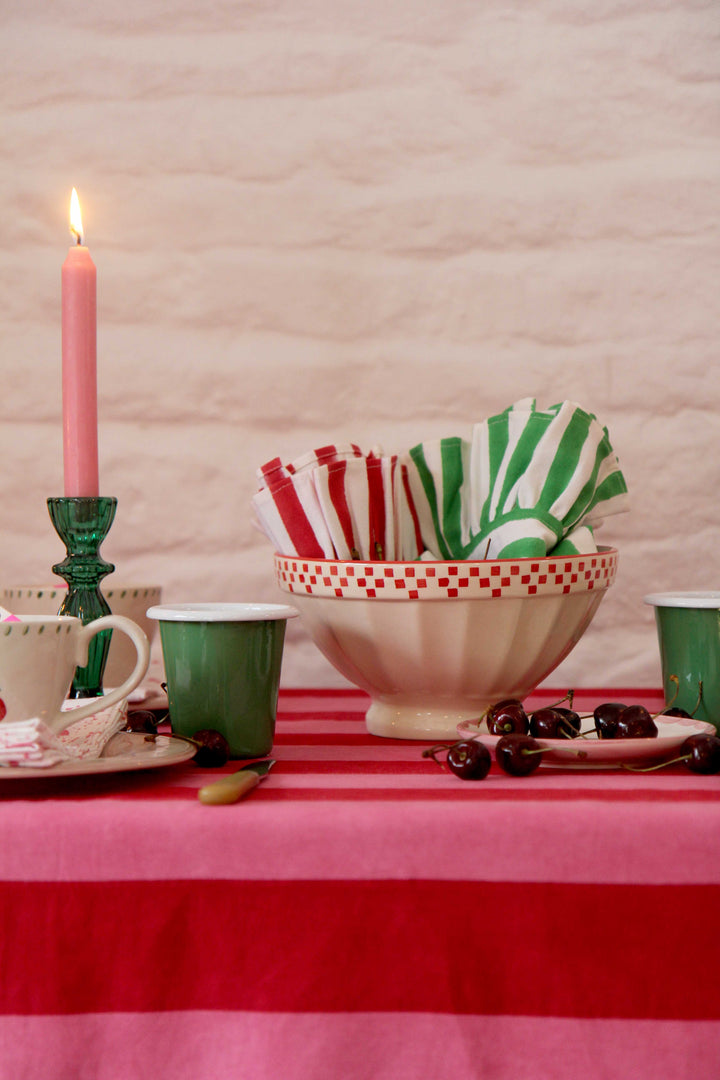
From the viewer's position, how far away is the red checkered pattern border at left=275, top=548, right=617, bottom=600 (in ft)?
2.29

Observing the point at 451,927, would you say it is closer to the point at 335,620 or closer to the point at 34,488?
the point at 335,620

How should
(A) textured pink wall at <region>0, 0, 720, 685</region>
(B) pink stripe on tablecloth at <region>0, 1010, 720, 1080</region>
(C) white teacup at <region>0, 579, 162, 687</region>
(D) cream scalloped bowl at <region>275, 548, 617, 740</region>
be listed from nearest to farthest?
(B) pink stripe on tablecloth at <region>0, 1010, 720, 1080</region> < (D) cream scalloped bowl at <region>275, 548, 617, 740</region> < (C) white teacup at <region>0, 579, 162, 687</region> < (A) textured pink wall at <region>0, 0, 720, 685</region>

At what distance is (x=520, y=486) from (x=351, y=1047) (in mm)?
460

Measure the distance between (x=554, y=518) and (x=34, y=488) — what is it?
62 centimetres

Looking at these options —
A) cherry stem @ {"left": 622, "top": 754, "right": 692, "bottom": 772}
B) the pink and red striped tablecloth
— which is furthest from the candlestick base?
cherry stem @ {"left": 622, "top": 754, "right": 692, "bottom": 772}

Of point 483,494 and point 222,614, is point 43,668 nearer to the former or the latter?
point 222,614

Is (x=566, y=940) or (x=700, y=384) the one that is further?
(x=700, y=384)

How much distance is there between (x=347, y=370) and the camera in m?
1.10

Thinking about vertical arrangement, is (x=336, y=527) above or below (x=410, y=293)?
below

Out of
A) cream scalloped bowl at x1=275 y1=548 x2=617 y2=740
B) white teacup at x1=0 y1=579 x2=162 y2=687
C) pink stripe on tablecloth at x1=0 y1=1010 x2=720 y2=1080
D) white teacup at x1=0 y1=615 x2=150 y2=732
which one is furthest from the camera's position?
white teacup at x1=0 y1=579 x2=162 y2=687

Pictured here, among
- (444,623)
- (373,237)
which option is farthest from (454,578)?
(373,237)

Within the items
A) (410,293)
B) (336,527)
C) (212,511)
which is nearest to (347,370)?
(410,293)

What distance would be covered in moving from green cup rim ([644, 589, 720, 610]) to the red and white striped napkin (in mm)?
205

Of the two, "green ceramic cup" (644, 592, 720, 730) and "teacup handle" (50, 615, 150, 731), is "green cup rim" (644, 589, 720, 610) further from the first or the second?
"teacup handle" (50, 615, 150, 731)
